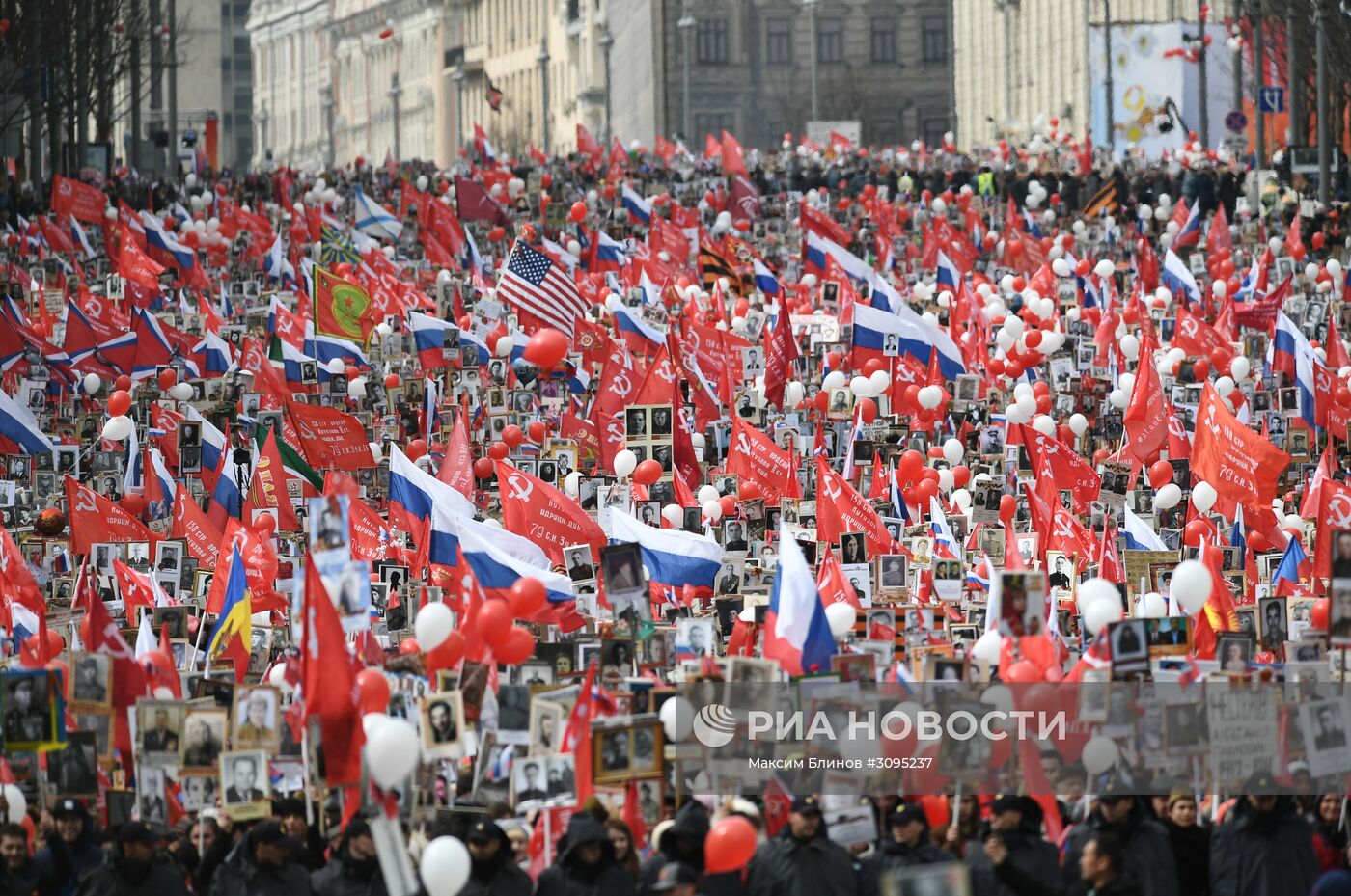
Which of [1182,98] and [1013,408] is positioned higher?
[1182,98]

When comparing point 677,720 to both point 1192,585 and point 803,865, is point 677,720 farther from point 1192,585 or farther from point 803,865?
point 1192,585

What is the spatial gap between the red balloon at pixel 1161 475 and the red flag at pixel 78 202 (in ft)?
67.2

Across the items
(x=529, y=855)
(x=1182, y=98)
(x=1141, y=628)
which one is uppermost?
(x=1182, y=98)

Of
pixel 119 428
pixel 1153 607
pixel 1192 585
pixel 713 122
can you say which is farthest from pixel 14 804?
pixel 713 122

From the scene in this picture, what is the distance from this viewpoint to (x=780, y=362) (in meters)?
23.9

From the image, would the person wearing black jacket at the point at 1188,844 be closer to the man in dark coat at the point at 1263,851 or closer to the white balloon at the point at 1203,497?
the man in dark coat at the point at 1263,851

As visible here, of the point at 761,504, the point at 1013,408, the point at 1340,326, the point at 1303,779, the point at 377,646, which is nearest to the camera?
the point at 1303,779

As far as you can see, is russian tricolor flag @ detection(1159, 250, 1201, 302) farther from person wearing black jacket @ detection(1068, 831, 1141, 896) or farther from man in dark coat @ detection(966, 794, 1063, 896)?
person wearing black jacket @ detection(1068, 831, 1141, 896)

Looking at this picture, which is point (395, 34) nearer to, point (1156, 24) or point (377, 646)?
point (1156, 24)

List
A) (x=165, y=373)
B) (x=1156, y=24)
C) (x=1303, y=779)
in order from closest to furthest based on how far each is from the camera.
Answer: (x=1303, y=779) < (x=165, y=373) < (x=1156, y=24)

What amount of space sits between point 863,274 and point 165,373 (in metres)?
8.34

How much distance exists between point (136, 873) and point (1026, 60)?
71500 millimetres

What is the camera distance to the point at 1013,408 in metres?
21.4

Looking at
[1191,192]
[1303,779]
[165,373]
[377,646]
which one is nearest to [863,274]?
[165,373]
